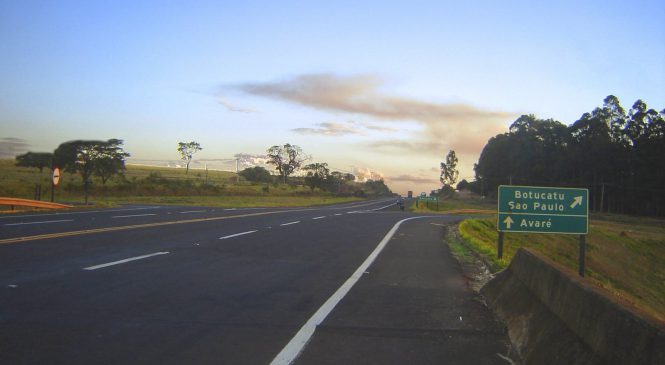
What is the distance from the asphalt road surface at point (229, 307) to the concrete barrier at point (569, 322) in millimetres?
360

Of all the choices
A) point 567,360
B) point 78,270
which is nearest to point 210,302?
point 78,270

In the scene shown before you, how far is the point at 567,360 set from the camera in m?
4.43

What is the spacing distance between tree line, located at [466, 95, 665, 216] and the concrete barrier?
252ft

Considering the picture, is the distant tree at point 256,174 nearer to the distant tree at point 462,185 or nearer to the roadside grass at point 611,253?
the distant tree at point 462,185

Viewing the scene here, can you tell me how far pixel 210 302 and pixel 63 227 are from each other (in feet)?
40.8

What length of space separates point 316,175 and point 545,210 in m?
116

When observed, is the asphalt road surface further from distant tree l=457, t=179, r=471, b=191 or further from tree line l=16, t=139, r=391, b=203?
distant tree l=457, t=179, r=471, b=191

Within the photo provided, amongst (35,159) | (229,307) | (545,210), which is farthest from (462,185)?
(229,307)

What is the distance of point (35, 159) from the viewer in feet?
308

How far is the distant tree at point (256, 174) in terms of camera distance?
465ft

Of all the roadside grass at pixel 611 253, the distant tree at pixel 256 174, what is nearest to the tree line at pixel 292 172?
the distant tree at pixel 256 174

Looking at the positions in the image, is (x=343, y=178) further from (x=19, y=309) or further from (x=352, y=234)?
(x=19, y=309)

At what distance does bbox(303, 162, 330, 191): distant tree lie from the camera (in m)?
126

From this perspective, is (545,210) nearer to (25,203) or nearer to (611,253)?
(25,203)
